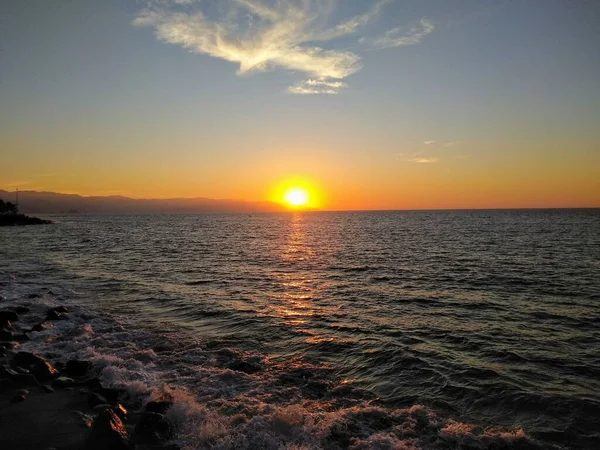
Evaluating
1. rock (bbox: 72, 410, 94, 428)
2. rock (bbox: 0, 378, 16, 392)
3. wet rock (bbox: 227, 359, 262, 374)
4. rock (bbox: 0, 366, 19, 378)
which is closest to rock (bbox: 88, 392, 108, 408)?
rock (bbox: 72, 410, 94, 428)

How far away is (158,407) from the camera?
9.48 metres

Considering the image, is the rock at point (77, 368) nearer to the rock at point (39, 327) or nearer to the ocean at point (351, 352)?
the ocean at point (351, 352)

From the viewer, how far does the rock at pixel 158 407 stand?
30.8 feet

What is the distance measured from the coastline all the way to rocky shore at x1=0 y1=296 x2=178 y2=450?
24mm

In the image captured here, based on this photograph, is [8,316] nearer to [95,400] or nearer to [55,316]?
[55,316]

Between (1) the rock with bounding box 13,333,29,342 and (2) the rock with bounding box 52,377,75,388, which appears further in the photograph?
(1) the rock with bounding box 13,333,29,342

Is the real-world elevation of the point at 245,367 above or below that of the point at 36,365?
below

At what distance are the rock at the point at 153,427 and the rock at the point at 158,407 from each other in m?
0.43

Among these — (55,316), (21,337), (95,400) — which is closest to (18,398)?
(95,400)

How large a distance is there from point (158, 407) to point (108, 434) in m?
1.71

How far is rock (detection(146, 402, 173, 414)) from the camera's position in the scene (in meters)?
9.38

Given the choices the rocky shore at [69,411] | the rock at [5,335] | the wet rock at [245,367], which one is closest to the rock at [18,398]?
the rocky shore at [69,411]

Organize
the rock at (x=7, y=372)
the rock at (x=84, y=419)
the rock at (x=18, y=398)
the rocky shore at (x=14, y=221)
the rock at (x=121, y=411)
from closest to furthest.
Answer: the rock at (x=84, y=419) < the rock at (x=121, y=411) < the rock at (x=18, y=398) < the rock at (x=7, y=372) < the rocky shore at (x=14, y=221)

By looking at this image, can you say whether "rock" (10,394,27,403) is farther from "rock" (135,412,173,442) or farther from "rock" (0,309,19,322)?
"rock" (0,309,19,322)
